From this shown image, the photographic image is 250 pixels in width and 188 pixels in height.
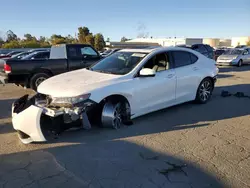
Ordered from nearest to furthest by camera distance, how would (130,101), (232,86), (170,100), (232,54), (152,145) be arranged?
1. (152,145)
2. (130,101)
3. (170,100)
4. (232,86)
5. (232,54)

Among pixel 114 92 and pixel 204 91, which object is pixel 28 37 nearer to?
pixel 204 91

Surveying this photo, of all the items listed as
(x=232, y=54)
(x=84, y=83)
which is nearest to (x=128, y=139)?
(x=84, y=83)

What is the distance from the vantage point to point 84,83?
455 cm

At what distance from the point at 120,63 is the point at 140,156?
2.41 meters

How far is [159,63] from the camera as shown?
18.6ft

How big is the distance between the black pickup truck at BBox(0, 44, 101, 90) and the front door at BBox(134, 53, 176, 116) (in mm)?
4386

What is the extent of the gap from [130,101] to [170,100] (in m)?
1.28

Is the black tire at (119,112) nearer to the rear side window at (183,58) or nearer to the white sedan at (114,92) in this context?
the white sedan at (114,92)

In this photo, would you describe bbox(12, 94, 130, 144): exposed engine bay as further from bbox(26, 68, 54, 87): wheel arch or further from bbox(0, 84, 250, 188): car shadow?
bbox(26, 68, 54, 87): wheel arch

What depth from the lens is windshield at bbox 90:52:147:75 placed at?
5180mm

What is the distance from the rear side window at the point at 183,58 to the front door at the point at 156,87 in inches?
11.5

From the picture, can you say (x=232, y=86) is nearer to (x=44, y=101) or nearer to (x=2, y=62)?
(x=44, y=101)

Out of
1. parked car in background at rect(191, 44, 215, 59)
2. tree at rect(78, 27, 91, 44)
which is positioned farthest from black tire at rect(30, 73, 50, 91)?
tree at rect(78, 27, 91, 44)

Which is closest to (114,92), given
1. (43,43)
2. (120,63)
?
(120,63)
